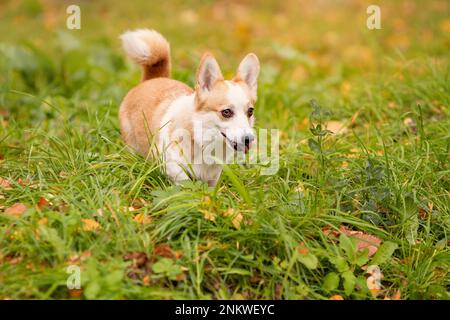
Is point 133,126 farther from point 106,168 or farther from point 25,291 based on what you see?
point 25,291

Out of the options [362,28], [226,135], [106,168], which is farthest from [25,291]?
[362,28]

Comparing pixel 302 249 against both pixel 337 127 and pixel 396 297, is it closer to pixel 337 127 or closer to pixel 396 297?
pixel 396 297

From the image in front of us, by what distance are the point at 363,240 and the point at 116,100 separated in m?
2.74

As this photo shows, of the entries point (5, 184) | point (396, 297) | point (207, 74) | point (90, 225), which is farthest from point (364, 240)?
point (5, 184)

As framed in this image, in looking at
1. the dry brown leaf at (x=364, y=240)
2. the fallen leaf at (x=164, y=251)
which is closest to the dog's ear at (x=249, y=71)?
the dry brown leaf at (x=364, y=240)

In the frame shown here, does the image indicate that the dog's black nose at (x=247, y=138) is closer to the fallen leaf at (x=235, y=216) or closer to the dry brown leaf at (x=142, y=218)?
the fallen leaf at (x=235, y=216)

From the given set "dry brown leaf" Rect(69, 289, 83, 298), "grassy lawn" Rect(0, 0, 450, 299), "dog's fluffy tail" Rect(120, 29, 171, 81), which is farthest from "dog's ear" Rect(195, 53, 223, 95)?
"dry brown leaf" Rect(69, 289, 83, 298)

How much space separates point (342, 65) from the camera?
22.3 feet

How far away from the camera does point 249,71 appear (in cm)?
356

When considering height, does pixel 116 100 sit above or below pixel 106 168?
above

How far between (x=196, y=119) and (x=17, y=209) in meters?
1.07

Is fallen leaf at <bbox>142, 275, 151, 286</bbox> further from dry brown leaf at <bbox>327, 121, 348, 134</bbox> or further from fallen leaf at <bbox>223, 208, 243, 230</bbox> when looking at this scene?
dry brown leaf at <bbox>327, 121, 348, 134</bbox>

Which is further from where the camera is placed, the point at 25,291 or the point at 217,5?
the point at 217,5

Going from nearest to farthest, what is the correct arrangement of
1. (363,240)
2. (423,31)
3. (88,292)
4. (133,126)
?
(88,292)
(363,240)
(133,126)
(423,31)
